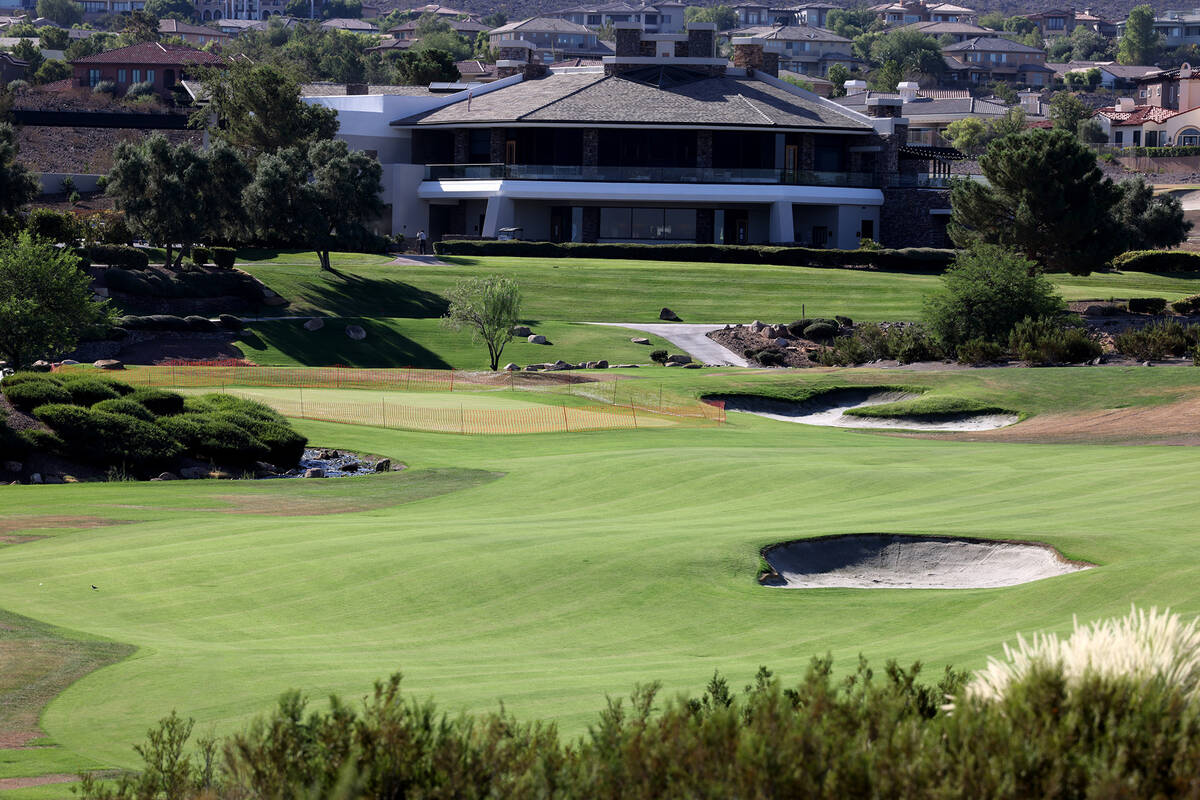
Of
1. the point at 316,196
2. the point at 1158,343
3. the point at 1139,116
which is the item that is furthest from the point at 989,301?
the point at 1139,116

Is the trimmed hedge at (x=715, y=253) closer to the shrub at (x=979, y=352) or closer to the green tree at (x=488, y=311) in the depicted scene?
the green tree at (x=488, y=311)

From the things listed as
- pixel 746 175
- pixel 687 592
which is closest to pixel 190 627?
pixel 687 592

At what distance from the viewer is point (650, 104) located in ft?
325

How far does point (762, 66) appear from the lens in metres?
116

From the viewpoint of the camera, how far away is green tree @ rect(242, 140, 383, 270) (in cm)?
7238

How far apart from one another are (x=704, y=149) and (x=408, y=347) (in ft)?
136

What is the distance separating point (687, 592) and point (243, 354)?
4447 centimetres

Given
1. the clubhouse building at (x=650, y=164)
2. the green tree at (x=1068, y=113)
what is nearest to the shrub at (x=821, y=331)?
the clubhouse building at (x=650, y=164)

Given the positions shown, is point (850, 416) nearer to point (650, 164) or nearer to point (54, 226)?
point (54, 226)

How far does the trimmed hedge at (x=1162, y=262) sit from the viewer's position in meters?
83.9

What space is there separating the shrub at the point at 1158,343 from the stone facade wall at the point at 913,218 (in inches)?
1752

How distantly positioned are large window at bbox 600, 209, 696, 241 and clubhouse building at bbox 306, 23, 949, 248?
0.23 feet

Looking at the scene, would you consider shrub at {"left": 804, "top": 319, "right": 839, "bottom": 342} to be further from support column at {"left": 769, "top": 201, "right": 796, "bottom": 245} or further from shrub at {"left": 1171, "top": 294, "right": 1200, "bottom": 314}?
support column at {"left": 769, "top": 201, "right": 796, "bottom": 245}

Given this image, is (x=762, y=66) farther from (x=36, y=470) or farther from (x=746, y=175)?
(x=36, y=470)
